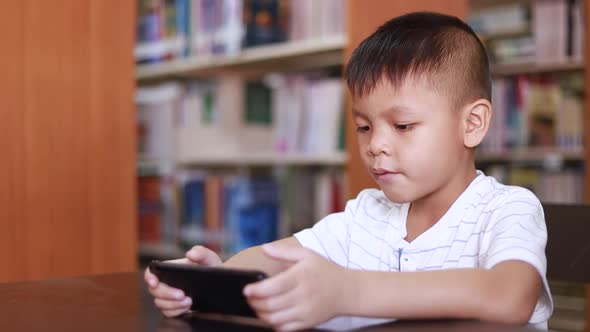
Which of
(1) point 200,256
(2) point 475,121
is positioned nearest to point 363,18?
(2) point 475,121

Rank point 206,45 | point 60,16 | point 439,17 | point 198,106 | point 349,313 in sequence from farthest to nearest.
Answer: point 198,106
point 206,45
point 60,16
point 439,17
point 349,313

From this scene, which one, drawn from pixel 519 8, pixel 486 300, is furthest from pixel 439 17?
pixel 519 8

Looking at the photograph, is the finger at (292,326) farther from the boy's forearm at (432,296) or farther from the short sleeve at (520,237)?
the short sleeve at (520,237)

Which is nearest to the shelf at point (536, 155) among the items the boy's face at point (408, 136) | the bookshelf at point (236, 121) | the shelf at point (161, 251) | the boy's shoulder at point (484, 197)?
the bookshelf at point (236, 121)

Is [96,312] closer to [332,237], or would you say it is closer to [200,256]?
[200,256]

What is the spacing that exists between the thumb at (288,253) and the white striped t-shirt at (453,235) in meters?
0.25

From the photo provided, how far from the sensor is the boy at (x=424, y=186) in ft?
2.84

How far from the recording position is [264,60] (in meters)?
2.97

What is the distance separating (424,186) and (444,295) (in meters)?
0.38

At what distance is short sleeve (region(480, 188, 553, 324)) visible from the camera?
2.54 ft

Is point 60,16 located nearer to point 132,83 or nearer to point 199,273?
point 132,83

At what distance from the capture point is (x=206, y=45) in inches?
125

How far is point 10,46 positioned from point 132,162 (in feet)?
1.45

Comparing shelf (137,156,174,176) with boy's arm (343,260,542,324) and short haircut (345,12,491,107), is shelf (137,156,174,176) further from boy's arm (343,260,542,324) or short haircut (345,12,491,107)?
boy's arm (343,260,542,324)
